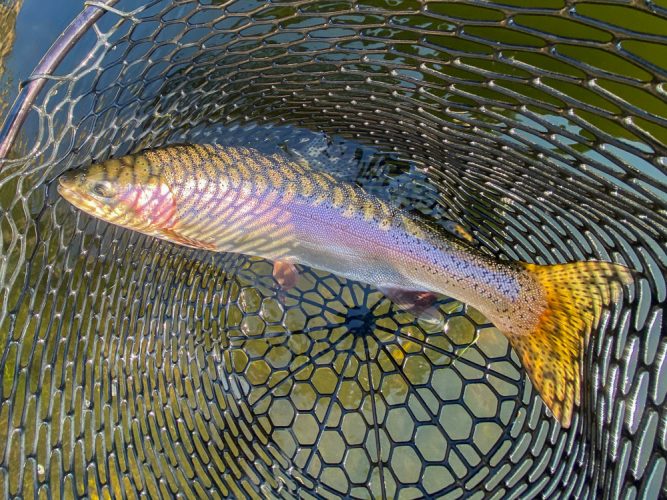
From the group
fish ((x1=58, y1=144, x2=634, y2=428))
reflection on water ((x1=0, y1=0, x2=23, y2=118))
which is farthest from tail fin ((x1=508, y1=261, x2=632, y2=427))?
reflection on water ((x1=0, y1=0, x2=23, y2=118))

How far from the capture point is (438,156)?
2.47 metres

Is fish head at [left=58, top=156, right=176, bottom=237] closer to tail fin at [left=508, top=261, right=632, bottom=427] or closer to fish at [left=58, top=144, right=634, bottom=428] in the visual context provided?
fish at [left=58, top=144, right=634, bottom=428]

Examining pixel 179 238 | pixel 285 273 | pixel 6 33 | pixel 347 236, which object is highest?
pixel 6 33

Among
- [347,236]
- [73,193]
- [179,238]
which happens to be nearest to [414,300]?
[347,236]

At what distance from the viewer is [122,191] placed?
2186 millimetres

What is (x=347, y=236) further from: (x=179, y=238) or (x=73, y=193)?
(x=73, y=193)

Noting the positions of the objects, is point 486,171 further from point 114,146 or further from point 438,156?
point 114,146

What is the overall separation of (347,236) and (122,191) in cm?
100

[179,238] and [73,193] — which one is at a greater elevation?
[73,193]

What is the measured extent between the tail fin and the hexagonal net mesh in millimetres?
73

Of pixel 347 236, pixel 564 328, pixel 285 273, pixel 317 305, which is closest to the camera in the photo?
pixel 564 328

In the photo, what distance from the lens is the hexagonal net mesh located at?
206cm

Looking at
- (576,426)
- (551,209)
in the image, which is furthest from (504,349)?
(551,209)

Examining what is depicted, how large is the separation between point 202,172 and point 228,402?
1.28 m
